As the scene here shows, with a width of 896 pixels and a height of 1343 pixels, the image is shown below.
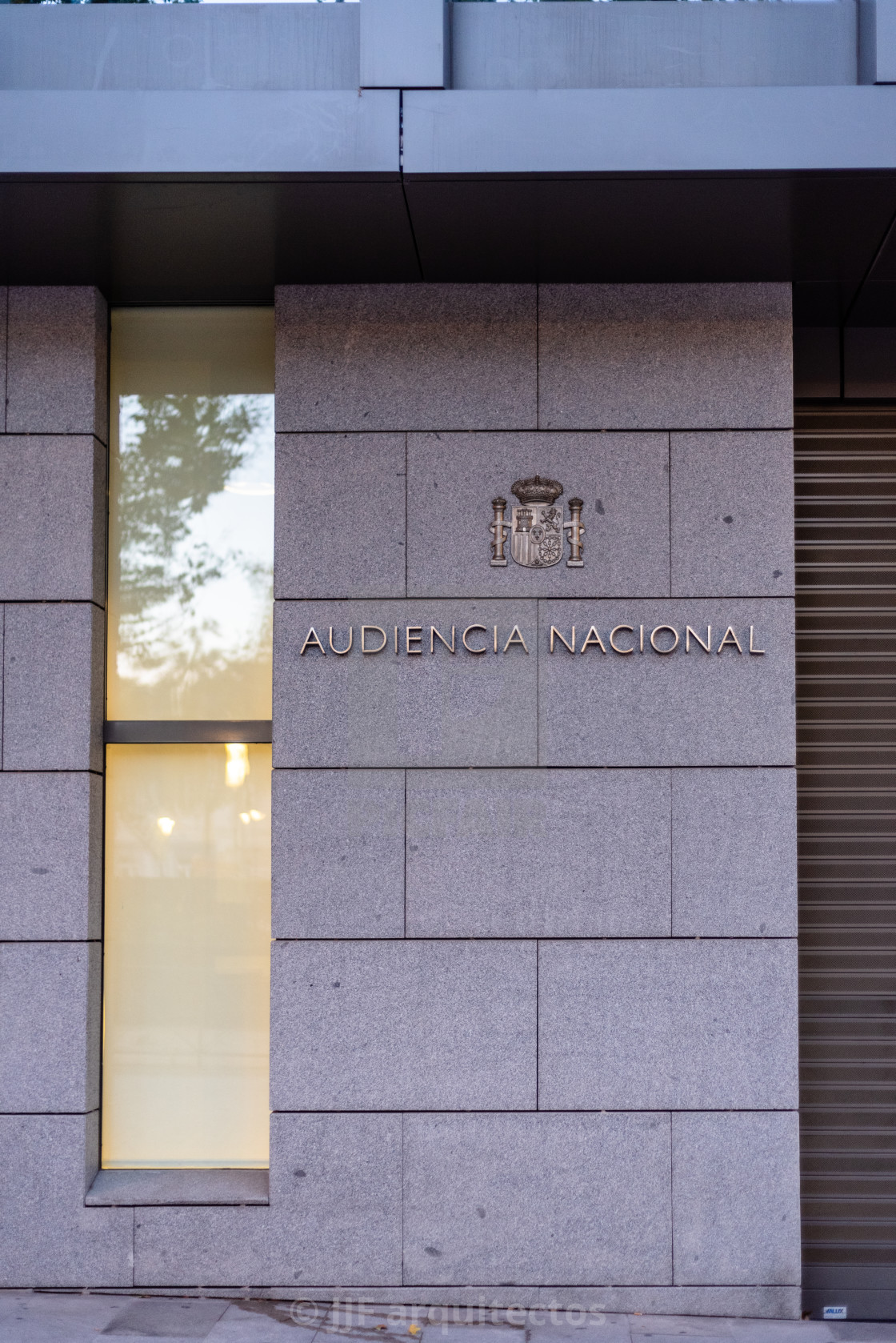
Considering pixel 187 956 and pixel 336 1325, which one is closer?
pixel 336 1325

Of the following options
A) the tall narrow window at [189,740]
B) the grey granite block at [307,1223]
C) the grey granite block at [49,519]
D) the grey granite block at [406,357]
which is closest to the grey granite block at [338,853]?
the tall narrow window at [189,740]

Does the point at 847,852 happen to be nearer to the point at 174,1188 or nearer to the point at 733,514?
the point at 733,514

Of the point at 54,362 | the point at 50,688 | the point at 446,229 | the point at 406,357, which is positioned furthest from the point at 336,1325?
the point at 446,229

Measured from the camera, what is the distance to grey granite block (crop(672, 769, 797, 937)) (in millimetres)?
7410

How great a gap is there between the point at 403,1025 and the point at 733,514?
3925mm

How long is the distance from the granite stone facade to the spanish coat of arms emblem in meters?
0.09

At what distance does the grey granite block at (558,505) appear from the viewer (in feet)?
25.0

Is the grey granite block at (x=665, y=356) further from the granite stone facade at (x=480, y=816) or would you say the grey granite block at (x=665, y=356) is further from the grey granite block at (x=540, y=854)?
the grey granite block at (x=540, y=854)

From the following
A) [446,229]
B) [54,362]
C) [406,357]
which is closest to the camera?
[446,229]

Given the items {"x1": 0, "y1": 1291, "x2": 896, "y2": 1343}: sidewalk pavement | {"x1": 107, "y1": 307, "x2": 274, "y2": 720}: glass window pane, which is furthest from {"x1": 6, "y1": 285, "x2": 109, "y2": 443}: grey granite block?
{"x1": 0, "y1": 1291, "x2": 896, "y2": 1343}: sidewalk pavement

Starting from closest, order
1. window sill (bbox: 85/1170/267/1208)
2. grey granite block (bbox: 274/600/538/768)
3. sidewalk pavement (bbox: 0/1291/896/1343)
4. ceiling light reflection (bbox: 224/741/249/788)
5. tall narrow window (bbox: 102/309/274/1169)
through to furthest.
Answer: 1. sidewalk pavement (bbox: 0/1291/896/1343)
2. window sill (bbox: 85/1170/267/1208)
3. grey granite block (bbox: 274/600/538/768)
4. tall narrow window (bbox: 102/309/274/1169)
5. ceiling light reflection (bbox: 224/741/249/788)

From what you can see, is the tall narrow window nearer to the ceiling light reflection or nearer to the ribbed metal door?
the ceiling light reflection

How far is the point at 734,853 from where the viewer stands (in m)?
7.43

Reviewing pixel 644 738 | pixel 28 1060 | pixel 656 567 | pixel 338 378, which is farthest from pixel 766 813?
pixel 28 1060
